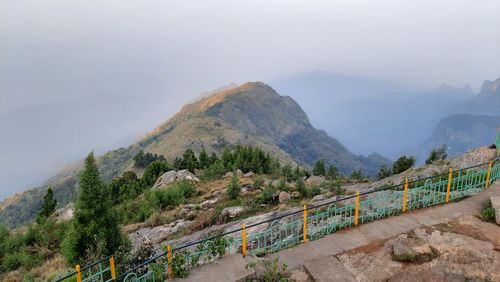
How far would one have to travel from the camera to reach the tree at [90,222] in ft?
31.7

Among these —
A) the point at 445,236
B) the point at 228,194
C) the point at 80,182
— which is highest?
the point at 80,182

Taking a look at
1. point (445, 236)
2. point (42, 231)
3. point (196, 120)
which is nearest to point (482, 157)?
point (445, 236)

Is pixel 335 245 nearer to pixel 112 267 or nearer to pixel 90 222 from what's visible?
pixel 112 267

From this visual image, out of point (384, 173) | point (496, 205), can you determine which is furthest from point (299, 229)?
point (384, 173)

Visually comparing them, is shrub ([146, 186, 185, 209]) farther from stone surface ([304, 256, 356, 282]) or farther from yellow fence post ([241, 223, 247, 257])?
stone surface ([304, 256, 356, 282])

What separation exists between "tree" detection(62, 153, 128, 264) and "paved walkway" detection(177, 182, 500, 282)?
2943 millimetres

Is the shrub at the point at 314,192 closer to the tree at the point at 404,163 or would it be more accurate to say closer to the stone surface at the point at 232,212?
the stone surface at the point at 232,212

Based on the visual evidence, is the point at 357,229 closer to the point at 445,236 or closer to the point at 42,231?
the point at 445,236

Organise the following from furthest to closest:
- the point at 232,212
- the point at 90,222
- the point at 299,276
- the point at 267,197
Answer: the point at 267,197 < the point at 232,212 < the point at 90,222 < the point at 299,276

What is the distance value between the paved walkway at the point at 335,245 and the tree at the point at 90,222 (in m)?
2.94

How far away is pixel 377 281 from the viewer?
7.91m

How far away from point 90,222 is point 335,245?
6.79 metres

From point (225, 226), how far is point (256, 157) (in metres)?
23.7

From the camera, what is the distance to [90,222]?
9.69m
